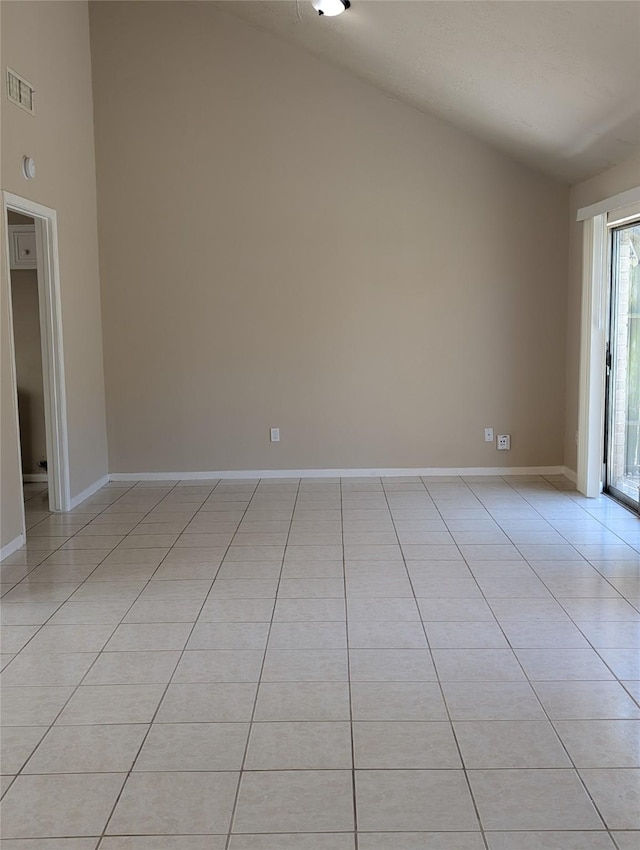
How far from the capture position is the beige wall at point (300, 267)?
5738 millimetres

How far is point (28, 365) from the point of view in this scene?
6.07 m

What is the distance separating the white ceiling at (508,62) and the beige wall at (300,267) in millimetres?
311

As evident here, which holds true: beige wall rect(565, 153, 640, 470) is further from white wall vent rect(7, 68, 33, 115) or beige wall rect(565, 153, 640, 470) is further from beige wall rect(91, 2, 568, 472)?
white wall vent rect(7, 68, 33, 115)

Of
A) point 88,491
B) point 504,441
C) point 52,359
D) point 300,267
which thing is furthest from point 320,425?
point 52,359

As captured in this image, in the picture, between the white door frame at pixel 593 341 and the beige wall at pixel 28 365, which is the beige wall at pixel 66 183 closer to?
the beige wall at pixel 28 365

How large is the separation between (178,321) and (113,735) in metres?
3.95

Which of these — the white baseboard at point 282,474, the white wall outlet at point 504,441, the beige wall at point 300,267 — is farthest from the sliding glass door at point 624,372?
the white baseboard at point 282,474

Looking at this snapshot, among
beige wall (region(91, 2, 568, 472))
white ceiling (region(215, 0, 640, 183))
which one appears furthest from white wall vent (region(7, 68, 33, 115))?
white ceiling (region(215, 0, 640, 183))

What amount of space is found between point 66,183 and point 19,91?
2.82 ft

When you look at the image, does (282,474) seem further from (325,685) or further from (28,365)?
(325,685)

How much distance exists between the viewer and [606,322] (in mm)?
5242

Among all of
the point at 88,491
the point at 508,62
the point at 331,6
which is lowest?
the point at 88,491

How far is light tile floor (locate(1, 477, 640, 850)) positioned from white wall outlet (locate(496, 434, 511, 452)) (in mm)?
1301

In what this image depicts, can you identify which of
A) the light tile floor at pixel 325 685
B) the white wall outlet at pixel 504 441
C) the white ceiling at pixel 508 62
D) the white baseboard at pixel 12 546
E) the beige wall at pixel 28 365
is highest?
the white ceiling at pixel 508 62
